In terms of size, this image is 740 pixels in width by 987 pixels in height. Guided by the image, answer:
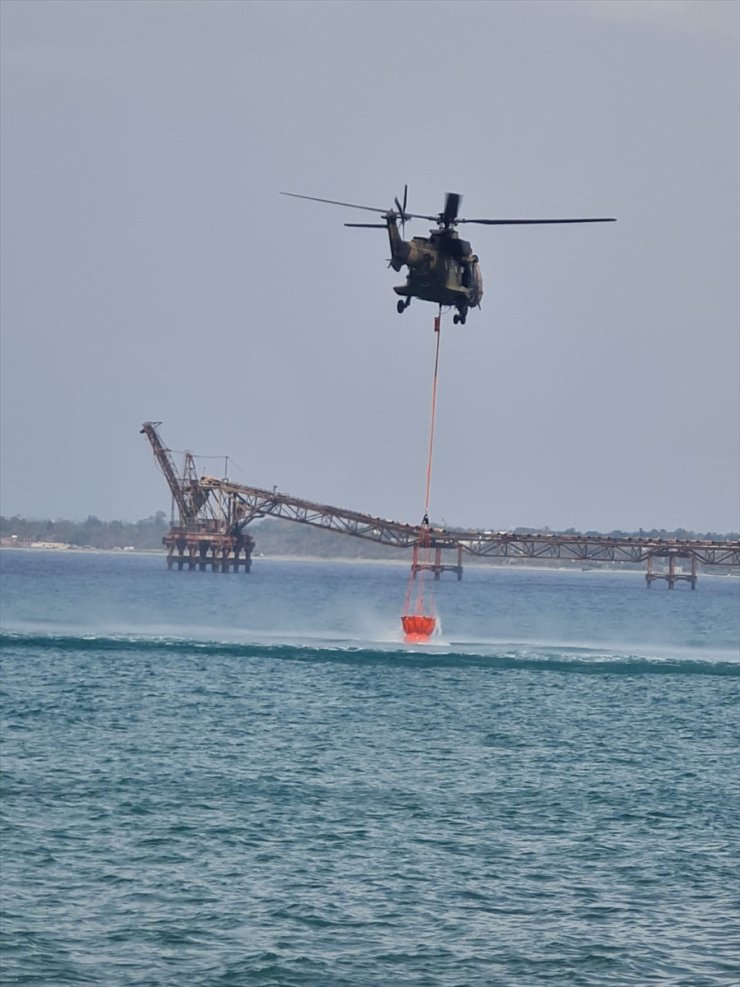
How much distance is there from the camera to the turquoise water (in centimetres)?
3009

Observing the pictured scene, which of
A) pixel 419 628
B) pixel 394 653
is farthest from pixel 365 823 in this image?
pixel 419 628

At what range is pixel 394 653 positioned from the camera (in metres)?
91.5

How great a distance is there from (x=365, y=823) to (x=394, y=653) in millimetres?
50212

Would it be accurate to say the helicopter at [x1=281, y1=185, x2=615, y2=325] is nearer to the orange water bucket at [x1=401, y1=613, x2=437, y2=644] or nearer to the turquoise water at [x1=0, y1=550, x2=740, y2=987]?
the turquoise water at [x1=0, y1=550, x2=740, y2=987]

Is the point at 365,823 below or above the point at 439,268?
below

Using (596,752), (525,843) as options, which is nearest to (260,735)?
(596,752)

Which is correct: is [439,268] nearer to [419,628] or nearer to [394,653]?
[394,653]

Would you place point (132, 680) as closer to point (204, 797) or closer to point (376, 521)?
point (204, 797)

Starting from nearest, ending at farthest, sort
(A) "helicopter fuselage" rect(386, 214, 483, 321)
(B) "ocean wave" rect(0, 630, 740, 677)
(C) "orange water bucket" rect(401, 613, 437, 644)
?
(A) "helicopter fuselage" rect(386, 214, 483, 321), (B) "ocean wave" rect(0, 630, 740, 677), (C) "orange water bucket" rect(401, 613, 437, 644)

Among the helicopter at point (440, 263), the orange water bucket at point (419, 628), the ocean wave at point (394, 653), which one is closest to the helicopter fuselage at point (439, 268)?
the helicopter at point (440, 263)

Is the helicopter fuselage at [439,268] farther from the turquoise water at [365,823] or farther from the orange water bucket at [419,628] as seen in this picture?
the orange water bucket at [419,628]

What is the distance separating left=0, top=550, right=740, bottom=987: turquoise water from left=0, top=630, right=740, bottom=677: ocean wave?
6.61ft

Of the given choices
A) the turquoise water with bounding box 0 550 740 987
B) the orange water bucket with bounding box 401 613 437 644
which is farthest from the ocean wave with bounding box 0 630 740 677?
the turquoise water with bounding box 0 550 740 987

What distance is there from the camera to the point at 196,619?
129 m
